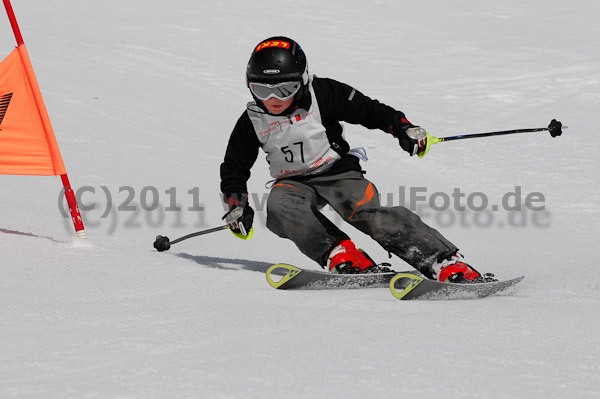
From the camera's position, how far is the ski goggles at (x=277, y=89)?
4059 millimetres

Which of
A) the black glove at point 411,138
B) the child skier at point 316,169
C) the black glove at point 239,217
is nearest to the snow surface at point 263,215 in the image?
the black glove at point 239,217

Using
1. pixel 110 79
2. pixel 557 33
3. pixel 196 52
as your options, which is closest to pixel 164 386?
pixel 110 79

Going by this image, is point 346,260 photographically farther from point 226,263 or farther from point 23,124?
point 23,124

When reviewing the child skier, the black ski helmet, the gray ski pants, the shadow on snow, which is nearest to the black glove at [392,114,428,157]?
the child skier

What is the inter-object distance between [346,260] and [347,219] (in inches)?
11.9

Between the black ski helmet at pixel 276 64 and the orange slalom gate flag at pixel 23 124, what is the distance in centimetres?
153

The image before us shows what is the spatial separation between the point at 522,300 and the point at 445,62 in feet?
30.1

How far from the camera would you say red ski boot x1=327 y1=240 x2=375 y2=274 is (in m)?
4.04

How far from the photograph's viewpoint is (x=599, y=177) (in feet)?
24.8

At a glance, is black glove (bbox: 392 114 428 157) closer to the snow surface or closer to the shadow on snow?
the snow surface

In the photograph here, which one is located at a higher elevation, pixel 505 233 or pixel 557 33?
pixel 557 33

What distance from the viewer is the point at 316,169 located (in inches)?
171

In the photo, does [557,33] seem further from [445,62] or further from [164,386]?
[164,386]

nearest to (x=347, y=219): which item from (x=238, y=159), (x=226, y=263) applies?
(x=238, y=159)
